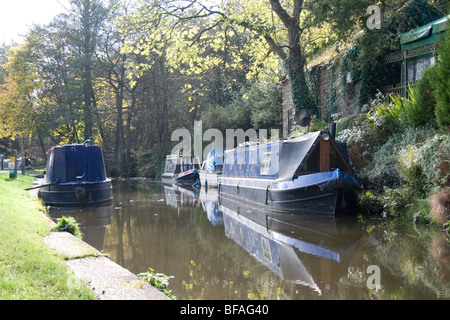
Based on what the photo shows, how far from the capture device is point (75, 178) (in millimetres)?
14273

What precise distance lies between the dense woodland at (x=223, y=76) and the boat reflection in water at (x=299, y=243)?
7.43 feet

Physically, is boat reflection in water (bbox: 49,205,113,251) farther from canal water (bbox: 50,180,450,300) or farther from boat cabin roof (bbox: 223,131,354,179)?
boat cabin roof (bbox: 223,131,354,179)

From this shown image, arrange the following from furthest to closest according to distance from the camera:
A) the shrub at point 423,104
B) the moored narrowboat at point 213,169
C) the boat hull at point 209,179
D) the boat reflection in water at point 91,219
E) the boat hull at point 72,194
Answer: the moored narrowboat at point 213,169, the boat hull at point 209,179, the boat hull at point 72,194, the shrub at point 423,104, the boat reflection in water at point 91,219

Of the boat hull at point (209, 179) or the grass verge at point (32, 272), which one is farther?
the boat hull at point (209, 179)

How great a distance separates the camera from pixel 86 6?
33500 millimetres

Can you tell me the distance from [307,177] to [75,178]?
26.6 feet

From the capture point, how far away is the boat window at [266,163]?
13320 millimetres

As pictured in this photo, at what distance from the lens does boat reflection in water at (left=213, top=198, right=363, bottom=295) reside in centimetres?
591

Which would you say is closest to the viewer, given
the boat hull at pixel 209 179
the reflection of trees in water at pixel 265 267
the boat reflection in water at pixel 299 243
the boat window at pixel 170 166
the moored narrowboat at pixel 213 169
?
the reflection of trees in water at pixel 265 267

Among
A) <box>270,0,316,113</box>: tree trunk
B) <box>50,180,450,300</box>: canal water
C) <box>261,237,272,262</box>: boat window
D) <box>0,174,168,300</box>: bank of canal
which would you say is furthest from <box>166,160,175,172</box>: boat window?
<box>0,174,168,300</box>: bank of canal

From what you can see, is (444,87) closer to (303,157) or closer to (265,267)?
(303,157)

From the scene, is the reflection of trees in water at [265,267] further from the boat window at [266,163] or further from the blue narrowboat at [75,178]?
the blue narrowboat at [75,178]

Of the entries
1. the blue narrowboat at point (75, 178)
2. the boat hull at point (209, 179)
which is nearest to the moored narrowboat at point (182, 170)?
the boat hull at point (209, 179)
